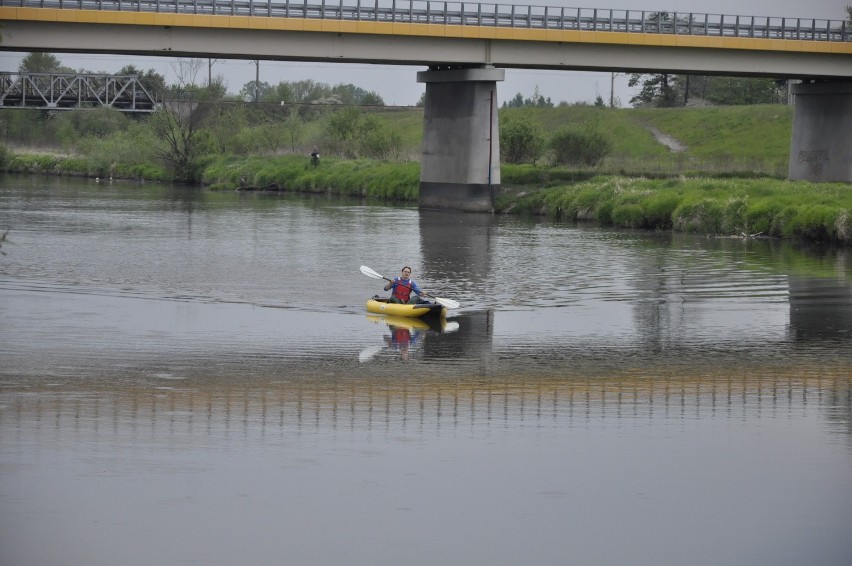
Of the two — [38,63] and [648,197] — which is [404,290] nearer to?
[648,197]

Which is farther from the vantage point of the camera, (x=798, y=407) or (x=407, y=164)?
(x=407, y=164)

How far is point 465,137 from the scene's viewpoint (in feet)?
187

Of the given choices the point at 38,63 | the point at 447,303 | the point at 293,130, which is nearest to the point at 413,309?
the point at 447,303

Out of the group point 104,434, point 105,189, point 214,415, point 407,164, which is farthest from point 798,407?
point 105,189

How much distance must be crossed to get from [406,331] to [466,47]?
115 ft

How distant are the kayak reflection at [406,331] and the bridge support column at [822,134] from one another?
139 ft

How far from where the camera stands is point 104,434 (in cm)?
1388

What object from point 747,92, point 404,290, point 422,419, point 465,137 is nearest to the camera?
point 422,419

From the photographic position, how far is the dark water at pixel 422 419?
36.4 feet

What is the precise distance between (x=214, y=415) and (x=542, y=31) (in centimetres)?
4265

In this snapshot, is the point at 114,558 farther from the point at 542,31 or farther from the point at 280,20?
the point at 542,31

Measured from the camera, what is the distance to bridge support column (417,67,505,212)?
5669cm

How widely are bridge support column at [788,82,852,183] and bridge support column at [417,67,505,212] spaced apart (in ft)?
51.6

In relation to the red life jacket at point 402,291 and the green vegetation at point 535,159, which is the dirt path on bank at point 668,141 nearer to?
the green vegetation at point 535,159
